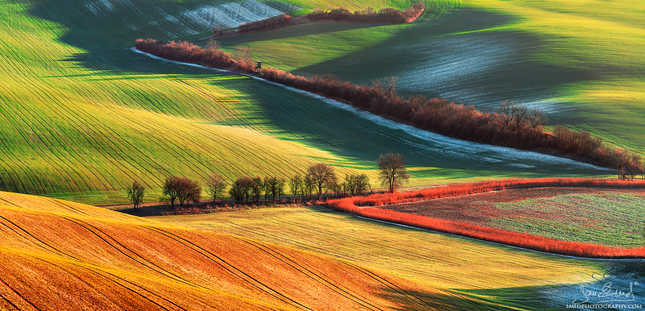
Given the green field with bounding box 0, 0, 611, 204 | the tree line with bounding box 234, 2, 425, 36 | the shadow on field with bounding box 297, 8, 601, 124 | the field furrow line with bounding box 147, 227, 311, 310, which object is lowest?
the field furrow line with bounding box 147, 227, 311, 310

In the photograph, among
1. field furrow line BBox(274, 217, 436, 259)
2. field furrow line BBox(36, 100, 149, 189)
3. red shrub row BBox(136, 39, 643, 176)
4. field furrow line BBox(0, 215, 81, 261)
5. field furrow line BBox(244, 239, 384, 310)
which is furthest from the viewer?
red shrub row BBox(136, 39, 643, 176)

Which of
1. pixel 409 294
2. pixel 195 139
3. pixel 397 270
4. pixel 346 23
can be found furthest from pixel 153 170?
pixel 346 23

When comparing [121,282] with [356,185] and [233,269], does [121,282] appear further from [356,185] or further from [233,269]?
[356,185]

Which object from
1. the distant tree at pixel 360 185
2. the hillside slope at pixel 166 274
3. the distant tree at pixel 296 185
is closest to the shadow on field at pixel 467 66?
the distant tree at pixel 360 185

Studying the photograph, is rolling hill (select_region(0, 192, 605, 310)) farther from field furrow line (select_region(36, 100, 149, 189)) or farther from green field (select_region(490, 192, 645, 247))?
field furrow line (select_region(36, 100, 149, 189))

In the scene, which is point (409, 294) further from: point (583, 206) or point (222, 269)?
point (583, 206)

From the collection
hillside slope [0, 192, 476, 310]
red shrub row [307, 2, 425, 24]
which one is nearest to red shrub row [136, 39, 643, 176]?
red shrub row [307, 2, 425, 24]
